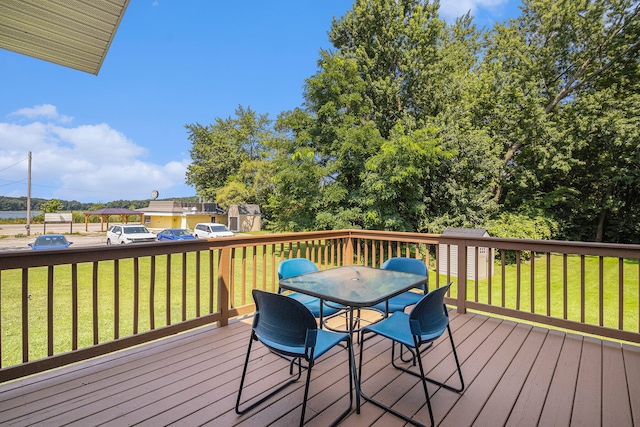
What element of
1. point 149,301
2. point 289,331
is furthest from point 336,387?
point 149,301

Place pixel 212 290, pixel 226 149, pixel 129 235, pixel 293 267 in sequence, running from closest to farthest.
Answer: pixel 293 267, pixel 212 290, pixel 129 235, pixel 226 149

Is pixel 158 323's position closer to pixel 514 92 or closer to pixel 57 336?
pixel 57 336

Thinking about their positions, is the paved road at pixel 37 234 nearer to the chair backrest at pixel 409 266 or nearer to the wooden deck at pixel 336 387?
the wooden deck at pixel 336 387

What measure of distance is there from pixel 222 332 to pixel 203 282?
248 inches

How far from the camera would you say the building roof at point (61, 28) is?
1836 mm

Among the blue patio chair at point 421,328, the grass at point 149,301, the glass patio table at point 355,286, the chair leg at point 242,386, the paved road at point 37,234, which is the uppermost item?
the glass patio table at point 355,286

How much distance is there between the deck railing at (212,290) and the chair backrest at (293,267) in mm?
450

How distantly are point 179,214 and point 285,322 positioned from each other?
28.7 metres

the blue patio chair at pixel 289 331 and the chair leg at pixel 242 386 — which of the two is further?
the chair leg at pixel 242 386

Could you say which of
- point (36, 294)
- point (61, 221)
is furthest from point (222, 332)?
point (61, 221)

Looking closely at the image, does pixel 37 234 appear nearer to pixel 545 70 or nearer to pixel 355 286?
pixel 355 286

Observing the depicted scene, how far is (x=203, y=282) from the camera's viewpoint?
8.79 meters

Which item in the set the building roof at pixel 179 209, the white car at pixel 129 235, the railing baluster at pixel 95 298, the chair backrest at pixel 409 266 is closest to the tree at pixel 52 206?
the building roof at pixel 179 209

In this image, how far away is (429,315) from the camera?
1.83 meters
